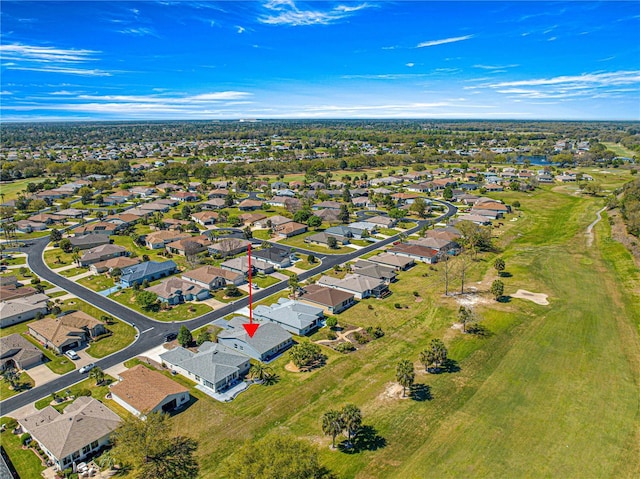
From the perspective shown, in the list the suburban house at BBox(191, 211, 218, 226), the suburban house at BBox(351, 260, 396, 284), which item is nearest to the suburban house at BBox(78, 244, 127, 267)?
the suburban house at BBox(191, 211, 218, 226)

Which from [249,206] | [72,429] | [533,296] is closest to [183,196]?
[249,206]

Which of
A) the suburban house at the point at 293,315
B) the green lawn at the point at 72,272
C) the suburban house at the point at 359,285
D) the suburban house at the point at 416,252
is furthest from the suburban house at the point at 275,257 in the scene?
the green lawn at the point at 72,272

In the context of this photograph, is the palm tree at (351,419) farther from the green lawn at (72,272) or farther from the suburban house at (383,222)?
the suburban house at (383,222)

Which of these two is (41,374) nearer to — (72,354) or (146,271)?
(72,354)

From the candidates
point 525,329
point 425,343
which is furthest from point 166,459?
point 525,329

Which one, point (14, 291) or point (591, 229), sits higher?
point (591, 229)

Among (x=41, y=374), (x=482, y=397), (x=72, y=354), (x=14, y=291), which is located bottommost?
(x=41, y=374)
